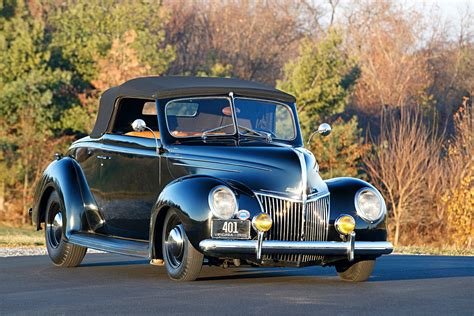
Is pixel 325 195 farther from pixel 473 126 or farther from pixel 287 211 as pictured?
pixel 473 126

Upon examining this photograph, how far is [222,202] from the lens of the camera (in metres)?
10.1

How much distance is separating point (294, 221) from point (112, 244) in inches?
86.6

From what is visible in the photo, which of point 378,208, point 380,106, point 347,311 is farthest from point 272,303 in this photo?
point 380,106

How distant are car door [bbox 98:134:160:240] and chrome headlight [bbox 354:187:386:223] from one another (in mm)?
2079

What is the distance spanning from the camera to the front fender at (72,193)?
12.4 m

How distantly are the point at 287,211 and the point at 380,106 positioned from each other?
171 feet

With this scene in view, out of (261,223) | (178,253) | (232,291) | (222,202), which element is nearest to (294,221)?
(261,223)

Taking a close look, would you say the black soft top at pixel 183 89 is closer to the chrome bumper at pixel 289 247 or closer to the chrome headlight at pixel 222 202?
the chrome headlight at pixel 222 202

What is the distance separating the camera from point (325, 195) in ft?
34.9

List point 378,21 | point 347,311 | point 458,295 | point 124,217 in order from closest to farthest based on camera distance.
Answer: point 347,311, point 458,295, point 124,217, point 378,21

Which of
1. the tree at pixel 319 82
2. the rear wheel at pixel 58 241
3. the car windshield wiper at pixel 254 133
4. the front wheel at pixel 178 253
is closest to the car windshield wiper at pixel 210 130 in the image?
the car windshield wiper at pixel 254 133

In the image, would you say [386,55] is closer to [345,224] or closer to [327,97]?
[327,97]

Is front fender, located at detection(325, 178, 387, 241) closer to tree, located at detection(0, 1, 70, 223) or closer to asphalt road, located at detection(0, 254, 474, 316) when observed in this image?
asphalt road, located at detection(0, 254, 474, 316)

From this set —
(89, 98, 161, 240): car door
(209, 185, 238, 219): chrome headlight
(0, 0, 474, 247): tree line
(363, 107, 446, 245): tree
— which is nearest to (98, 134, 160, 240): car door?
(89, 98, 161, 240): car door
